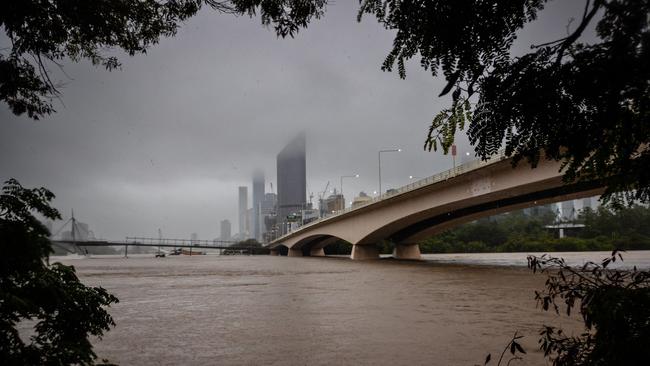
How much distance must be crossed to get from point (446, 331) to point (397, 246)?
51017 mm

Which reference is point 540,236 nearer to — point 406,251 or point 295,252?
point 406,251

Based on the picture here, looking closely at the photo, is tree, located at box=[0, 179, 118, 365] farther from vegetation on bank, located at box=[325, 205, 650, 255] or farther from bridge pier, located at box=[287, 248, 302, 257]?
bridge pier, located at box=[287, 248, 302, 257]

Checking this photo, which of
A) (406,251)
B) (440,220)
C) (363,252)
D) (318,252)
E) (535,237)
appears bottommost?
(318,252)

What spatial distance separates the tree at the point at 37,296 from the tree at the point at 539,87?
3.25m

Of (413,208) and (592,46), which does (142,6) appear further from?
(413,208)

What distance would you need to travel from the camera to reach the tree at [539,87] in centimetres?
246

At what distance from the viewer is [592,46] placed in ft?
8.15

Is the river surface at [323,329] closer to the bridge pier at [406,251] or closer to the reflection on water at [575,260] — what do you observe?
the reflection on water at [575,260]

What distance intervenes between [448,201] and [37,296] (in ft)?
108

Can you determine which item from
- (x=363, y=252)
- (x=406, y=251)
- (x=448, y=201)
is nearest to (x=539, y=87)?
(x=448, y=201)

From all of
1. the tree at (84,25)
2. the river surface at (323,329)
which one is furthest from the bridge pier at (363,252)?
the tree at (84,25)

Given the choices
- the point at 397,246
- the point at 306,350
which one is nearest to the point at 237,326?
the point at 306,350

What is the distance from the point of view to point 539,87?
2764mm

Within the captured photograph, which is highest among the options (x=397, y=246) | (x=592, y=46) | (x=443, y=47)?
(x=443, y=47)
